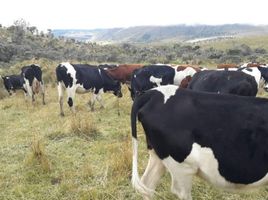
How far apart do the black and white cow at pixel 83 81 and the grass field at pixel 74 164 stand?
217cm

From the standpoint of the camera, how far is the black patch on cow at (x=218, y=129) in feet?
15.7

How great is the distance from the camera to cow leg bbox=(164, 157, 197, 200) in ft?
16.2

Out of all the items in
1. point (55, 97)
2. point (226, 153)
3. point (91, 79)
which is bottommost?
point (55, 97)

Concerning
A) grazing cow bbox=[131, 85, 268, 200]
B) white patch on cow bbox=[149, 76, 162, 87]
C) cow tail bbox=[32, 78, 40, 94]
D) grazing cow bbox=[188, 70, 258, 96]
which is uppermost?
grazing cow bbox=[131, 85, 268, 200]

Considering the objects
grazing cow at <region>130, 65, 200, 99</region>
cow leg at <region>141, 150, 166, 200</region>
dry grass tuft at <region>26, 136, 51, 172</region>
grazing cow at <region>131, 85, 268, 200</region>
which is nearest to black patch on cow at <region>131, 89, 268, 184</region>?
grazing cow at <region>131, 85, 268, 200</region>

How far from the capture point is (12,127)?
12.7 meters

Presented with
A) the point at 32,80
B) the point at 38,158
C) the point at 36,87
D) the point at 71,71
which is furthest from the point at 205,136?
the point at 32,80

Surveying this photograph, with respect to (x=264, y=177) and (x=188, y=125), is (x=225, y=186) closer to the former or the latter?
(x=264, y=177)

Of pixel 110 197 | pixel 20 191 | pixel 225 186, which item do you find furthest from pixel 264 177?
pixel 20 191

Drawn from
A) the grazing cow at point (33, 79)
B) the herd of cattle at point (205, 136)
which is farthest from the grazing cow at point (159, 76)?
the herd of cattle at point (205, 136)

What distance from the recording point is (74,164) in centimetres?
797

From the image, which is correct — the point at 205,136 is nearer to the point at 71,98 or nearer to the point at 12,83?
the point at 71,98

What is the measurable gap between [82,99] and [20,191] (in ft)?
36.2

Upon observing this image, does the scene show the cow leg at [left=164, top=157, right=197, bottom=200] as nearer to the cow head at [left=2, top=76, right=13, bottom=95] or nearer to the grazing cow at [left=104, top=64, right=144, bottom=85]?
the grazing cow at [left=104, top=64, right=144, bottom=85]
